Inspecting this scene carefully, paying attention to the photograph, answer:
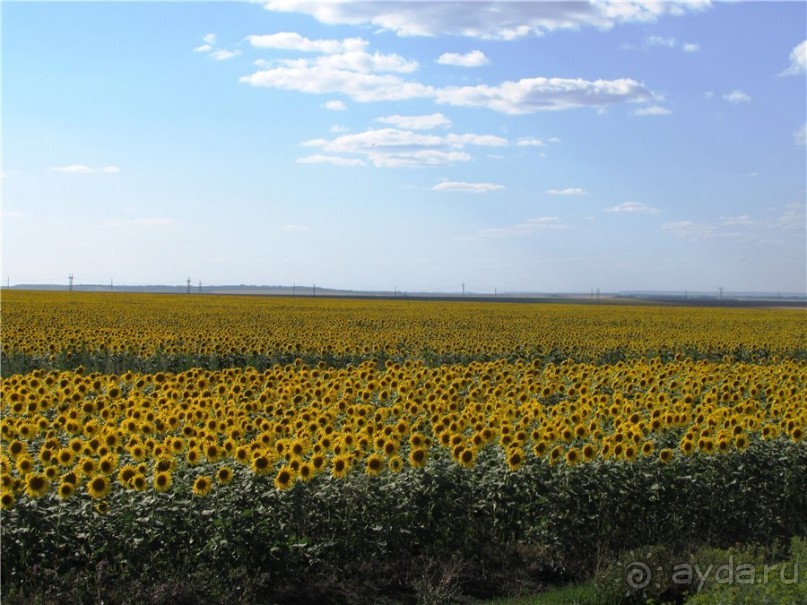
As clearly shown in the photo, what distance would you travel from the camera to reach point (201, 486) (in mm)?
7809

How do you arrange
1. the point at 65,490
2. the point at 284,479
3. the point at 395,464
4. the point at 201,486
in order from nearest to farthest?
1. the point at 65,490
2. the point at 201,486
3. the point at 284,479
4. the point at 395,464

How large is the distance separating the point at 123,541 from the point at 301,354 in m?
12.8

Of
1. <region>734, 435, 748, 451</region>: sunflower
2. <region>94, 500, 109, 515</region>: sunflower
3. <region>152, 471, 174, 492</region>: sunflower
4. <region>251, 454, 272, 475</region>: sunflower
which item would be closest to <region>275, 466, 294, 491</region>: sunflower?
<region>251, 454, 272, 475</region>: sunflower

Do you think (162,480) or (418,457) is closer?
(162,480)

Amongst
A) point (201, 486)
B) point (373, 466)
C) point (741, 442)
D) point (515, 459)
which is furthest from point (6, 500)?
point (741, 442)

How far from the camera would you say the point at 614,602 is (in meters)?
7.52

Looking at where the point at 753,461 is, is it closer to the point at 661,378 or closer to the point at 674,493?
the point at 674,493

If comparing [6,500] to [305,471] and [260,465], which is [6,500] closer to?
[260,465]

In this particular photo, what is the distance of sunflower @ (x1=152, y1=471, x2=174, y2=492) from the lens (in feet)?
25.6

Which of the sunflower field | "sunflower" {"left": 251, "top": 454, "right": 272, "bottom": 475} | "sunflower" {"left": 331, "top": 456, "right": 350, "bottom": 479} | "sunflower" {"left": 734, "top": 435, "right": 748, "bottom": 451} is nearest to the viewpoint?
the sunflower field

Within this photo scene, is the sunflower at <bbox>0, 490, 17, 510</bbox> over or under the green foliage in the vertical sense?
over

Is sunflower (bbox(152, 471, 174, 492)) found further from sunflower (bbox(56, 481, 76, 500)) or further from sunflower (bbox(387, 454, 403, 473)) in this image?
sunflower (bbox(387, 454, 403, 473))

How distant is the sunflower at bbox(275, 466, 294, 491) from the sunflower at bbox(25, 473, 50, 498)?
6.23 ft

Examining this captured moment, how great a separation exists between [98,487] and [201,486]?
2.76 feet
